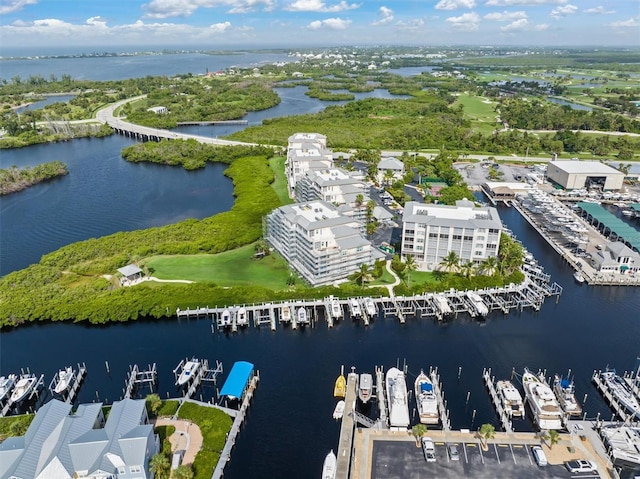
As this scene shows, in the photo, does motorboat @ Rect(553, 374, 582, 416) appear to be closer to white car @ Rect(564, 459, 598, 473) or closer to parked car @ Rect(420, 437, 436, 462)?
white car @ Rect(564, 459, 598, 473)

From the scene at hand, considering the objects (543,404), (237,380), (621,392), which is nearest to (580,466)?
(543,404)

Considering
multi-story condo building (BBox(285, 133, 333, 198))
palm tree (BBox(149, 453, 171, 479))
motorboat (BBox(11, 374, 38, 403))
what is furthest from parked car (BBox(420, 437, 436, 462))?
multi-story condo building (BBox(285, 133, 333, 198))

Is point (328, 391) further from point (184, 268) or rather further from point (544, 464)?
point (184, 268)

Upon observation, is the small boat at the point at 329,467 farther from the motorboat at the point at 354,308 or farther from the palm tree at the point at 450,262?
the palm tree at the point at 450,262

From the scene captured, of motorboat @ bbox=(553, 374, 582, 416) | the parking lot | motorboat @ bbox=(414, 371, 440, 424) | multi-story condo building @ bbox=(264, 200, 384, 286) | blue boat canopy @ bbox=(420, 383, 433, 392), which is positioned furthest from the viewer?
multi-story condo building @ bbox=(264, 200, 384, 286)

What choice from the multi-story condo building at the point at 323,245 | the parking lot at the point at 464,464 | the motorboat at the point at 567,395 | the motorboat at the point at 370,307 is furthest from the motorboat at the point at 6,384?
the motorboat at the point at 567,395

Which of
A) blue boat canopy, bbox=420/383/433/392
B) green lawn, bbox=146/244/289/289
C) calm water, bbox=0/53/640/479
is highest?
green lawn, bbox=146/244/289/289
